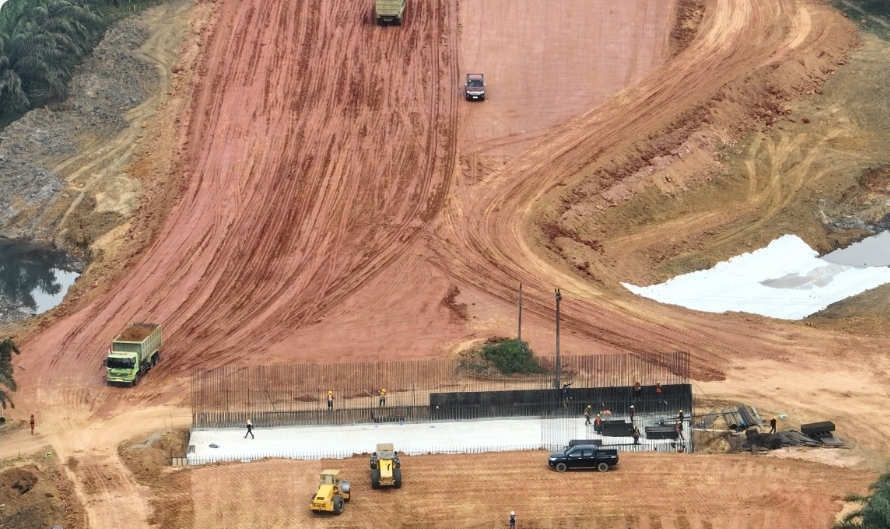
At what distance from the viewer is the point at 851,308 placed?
69.6 m

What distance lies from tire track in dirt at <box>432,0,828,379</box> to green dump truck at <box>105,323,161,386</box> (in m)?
15.1

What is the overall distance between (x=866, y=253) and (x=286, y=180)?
99.2ft

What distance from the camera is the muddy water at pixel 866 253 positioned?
75.9m

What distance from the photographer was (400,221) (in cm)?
7388

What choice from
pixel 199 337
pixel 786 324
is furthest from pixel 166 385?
pixel 786 324

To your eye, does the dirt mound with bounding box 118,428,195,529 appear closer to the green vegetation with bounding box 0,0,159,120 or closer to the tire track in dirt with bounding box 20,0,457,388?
the tire track in dirt with bounding box 20,0,457,388

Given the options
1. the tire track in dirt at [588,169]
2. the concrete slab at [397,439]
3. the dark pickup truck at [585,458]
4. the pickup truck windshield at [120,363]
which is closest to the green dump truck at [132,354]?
the pickup truck windshield at [120,363]

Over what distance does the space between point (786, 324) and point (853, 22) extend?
3562 cm

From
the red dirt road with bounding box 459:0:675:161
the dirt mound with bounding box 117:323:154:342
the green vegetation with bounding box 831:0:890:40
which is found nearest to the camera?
the dirt mound with bounding box 117:323:154:342

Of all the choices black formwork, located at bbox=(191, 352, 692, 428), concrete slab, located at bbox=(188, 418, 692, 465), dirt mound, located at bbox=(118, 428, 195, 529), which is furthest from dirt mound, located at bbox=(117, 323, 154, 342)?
concrete slab, located at bbox=(188, 418, 692, 465)

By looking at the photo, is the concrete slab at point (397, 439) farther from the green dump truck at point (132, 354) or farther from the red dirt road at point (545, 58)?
the red dirt road at point (545, 58)

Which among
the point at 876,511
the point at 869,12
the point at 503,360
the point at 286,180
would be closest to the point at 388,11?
the point at 286,180

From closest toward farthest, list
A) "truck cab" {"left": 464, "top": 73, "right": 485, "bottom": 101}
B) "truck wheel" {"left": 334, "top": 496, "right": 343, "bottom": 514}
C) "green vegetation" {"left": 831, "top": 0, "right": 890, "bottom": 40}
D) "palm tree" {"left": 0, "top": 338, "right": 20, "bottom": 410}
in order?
"truck wheel" {"left": 334, "top": 496, "right": 343, "bottom": 514}, "palm tree" {"left": 0, "top": 338, "right": 20, "bottom": 410}, "truck cab" {"left": 464, "top": 73, "right": 485, "bottom": 101}, "green vegetation" {"left": 831, "top": 0, "right": 890, "bottom": 40}

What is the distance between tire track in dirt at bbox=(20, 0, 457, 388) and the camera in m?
66.1
